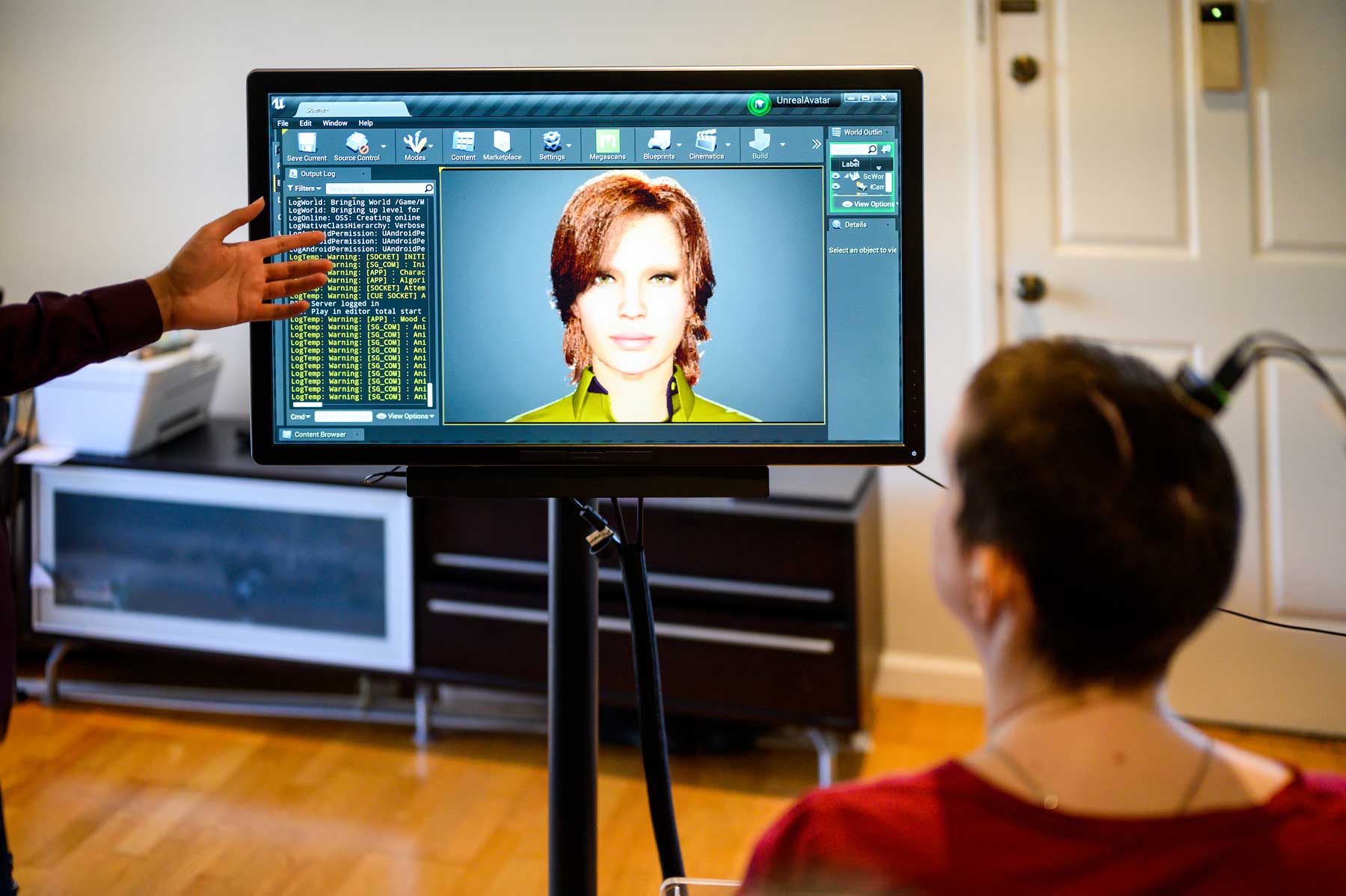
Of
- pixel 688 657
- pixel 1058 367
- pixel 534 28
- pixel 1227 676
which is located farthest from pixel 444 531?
pixel 1058 367

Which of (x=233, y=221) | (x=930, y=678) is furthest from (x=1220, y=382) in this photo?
(x=930, y=678)

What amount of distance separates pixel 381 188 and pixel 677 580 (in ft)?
5.35

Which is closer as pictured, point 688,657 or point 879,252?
point 879,252

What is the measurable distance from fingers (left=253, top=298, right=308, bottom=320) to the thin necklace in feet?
2.46

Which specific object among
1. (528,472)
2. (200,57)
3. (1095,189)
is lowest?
(528,472)

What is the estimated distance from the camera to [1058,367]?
812mm

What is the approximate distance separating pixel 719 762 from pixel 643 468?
5.89 ft

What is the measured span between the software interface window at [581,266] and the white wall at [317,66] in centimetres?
181

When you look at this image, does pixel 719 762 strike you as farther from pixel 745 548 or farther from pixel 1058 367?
pixel 1058 367

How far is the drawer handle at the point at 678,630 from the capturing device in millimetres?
2703

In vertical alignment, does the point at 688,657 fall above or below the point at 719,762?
above

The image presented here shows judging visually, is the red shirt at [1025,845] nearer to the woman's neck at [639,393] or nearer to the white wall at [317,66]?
the woman's neck at [639,393]

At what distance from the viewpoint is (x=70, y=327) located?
1280 mm

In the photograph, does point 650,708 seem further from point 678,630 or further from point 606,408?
point 678,630
